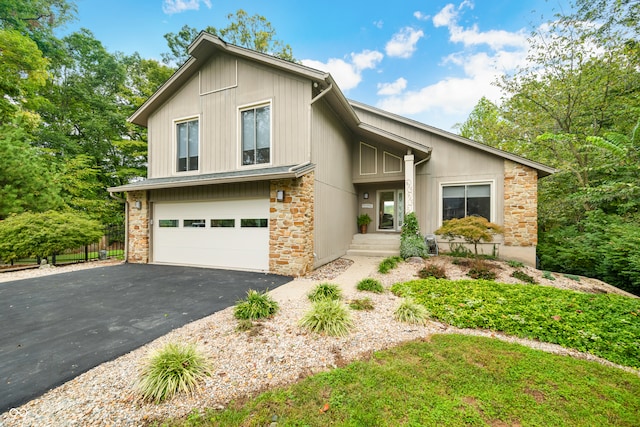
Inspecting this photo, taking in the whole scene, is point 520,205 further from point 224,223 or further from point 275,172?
point 224,223

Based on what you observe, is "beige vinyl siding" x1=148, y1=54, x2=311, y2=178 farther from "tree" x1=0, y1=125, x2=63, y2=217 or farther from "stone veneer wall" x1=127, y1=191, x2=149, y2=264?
"tree" x1=0, y1=125, x2=63, y2=217

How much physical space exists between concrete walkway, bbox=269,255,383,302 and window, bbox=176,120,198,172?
567 centimetres

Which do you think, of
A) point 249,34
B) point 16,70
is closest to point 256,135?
point 16,70

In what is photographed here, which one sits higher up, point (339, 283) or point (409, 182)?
point (409, 182)

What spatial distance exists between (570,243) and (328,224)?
852 centimetres

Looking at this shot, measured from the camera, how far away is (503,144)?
562 inches

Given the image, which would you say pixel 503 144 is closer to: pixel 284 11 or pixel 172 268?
pixel 284 11

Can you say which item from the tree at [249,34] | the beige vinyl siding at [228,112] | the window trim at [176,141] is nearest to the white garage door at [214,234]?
the window trim at [176,141]

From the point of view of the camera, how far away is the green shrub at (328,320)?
335cm

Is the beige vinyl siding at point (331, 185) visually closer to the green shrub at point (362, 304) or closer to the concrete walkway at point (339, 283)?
the concrete walkway at point (339, 283)

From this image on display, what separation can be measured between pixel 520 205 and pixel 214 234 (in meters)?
10.4

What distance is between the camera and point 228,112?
7.86 metres

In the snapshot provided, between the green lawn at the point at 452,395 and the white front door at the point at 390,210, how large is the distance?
26.7 ft

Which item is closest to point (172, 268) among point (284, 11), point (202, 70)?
point (202, 70)
